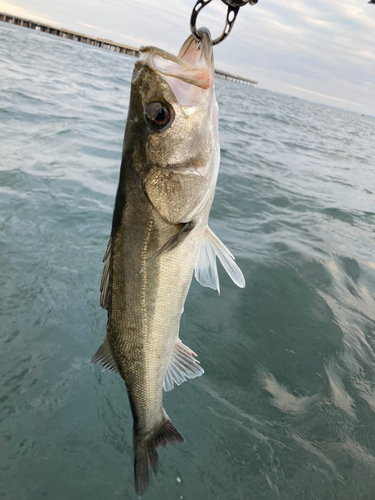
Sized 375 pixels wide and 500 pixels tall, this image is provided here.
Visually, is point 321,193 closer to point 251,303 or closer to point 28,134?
point 251,303

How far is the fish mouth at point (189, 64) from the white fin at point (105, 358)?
1.58 metres

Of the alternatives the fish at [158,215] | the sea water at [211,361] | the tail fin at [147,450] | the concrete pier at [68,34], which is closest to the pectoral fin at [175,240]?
the fish at [158,215]

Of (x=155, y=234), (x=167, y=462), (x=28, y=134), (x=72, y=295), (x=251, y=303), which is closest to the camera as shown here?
(x=155, y=234)

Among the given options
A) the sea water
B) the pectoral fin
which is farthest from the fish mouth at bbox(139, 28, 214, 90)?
the sea water

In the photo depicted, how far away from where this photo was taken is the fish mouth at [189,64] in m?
1.76

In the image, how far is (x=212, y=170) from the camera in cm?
201

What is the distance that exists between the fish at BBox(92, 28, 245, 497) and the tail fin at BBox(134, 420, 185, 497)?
51mm

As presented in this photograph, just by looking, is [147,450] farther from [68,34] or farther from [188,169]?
[68,34]

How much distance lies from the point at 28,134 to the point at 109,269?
9272 millimetres

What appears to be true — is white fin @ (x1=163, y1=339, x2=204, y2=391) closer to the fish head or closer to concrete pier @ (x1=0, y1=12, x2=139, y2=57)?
the fish head

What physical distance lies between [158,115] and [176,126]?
0.35 ft

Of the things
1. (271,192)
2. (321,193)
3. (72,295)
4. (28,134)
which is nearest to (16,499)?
(72,295)

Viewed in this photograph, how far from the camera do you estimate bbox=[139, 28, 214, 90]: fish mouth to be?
1757mm

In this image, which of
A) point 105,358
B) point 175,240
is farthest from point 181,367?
point 175,240
